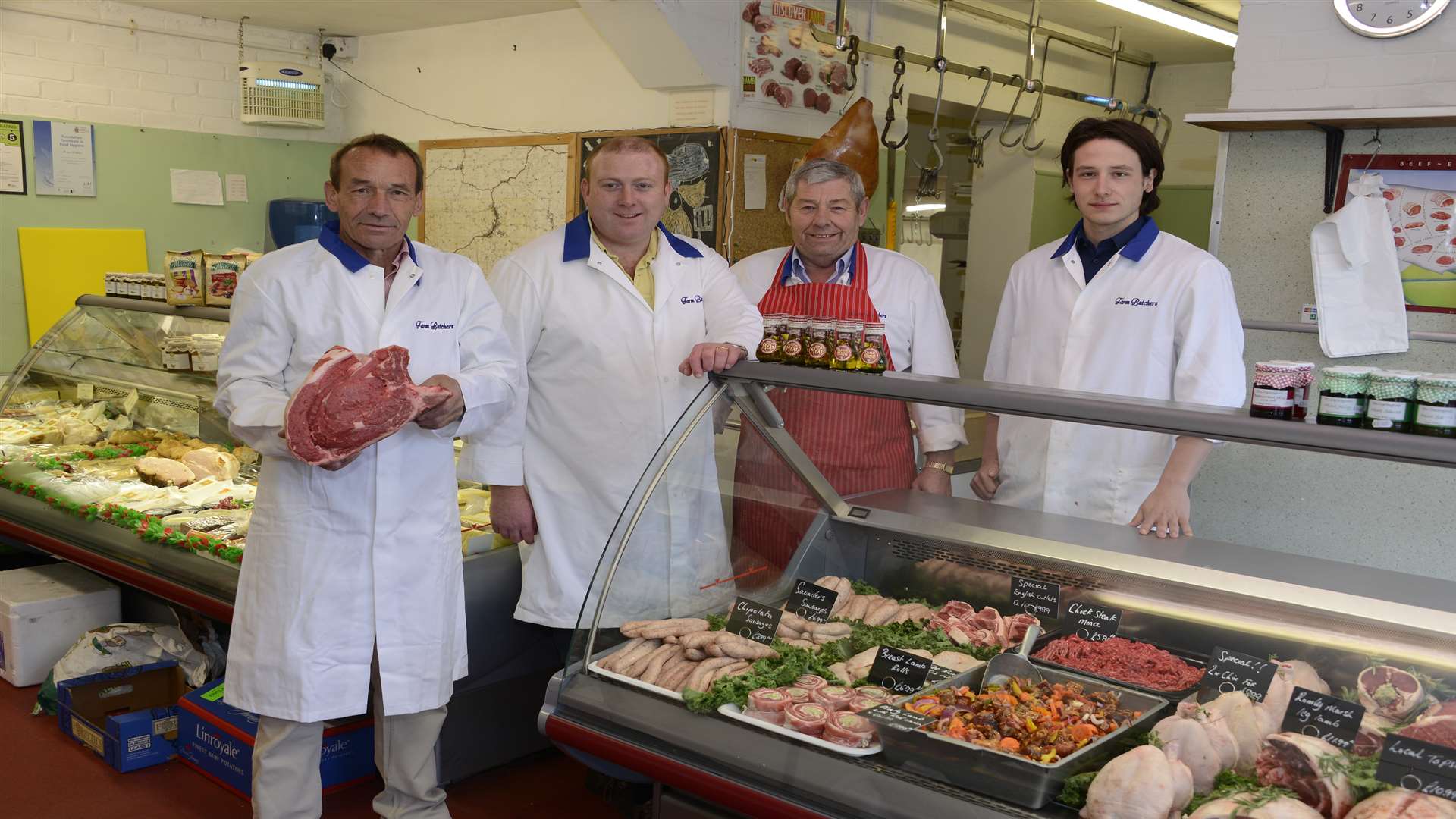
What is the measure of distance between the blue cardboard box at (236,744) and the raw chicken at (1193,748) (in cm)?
258

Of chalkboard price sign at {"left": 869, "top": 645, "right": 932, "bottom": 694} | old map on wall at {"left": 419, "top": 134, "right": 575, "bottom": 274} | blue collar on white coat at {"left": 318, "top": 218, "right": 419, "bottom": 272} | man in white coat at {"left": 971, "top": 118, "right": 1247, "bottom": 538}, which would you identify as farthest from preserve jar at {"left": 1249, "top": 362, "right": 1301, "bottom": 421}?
old map on wall at {"left": 419, "top": 134, "right": 575, "bottom": 274}

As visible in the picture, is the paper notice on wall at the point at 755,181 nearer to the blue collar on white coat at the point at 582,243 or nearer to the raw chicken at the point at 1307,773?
the blue collar on white coat at the point at 582,243

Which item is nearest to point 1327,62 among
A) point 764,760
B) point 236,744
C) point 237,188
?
point 764,760

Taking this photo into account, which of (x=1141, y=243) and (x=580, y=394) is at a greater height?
(x=1141, y=243)

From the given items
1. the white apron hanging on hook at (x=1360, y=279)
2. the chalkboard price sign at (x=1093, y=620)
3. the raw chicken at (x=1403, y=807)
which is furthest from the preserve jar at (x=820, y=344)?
the white apron hanging on hook at (x=1360, y=279)

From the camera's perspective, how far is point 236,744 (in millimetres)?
3523

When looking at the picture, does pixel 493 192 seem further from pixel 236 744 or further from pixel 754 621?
pixel 754 621

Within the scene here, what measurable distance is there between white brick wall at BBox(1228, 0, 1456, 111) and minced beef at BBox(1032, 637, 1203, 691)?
2.51 metres

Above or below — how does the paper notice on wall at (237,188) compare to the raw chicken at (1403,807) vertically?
above

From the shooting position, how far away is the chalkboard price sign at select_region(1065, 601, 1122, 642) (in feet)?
7.74

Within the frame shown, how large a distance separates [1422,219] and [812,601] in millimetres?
2729

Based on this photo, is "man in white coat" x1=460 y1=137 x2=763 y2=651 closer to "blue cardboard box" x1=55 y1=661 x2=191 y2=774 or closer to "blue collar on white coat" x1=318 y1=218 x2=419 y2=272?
"blue collar on white coat" x1=318 y1=218 x2=419 y2=272

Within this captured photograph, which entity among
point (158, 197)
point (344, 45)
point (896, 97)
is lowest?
point (158, 197)

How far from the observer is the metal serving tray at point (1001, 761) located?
185 centimetres
